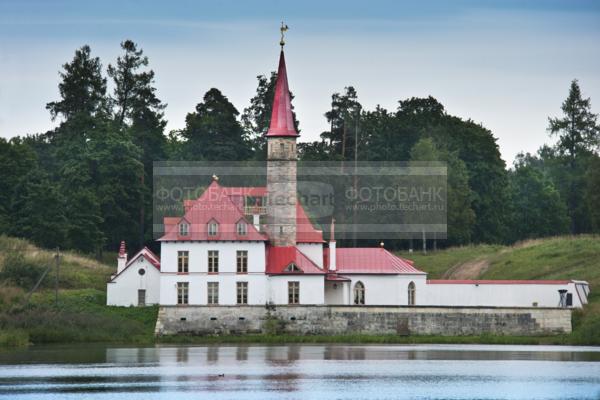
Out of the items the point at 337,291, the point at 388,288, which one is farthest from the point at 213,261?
the point at 388,288

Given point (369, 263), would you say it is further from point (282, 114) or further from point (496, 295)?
point (282, 114)

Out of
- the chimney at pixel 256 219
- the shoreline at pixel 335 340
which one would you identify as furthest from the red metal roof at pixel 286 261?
the shoreline at pixel 335 340

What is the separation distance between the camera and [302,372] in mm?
72750

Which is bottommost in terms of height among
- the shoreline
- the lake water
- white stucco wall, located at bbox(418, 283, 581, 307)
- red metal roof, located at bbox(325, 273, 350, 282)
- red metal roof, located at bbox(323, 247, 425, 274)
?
the lake water

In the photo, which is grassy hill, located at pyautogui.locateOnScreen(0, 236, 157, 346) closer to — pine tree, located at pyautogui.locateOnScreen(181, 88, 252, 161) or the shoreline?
the shoreline

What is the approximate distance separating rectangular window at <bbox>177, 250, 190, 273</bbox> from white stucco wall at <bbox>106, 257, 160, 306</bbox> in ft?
10.8

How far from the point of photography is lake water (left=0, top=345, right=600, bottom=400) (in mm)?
64938

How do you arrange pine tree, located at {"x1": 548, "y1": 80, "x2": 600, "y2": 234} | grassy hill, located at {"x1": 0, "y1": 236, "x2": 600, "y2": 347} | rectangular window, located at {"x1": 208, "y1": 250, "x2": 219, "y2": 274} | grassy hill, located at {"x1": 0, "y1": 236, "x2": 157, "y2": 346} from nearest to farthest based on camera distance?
grassy hill, located at {"x1": 0, "y1": 236, "x2": 157, "y2": 346}
grassy hill, located at {"x1": 0, "y1": 236, "x2": 600, "y2": 347}
rectangular window, located at {"x1": 208, "y1": 250, "x2": 219, "y2": 274}
pine tree, located at {"x1": 548, "y1": 80, "x2": 600, "y2": 234}

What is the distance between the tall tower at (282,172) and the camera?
309 ft

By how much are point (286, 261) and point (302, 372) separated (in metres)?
21.8

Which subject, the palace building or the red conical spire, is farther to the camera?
the red conical spire

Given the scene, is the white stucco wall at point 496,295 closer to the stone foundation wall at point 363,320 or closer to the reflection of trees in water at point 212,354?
the stone foundation wall at point 363,320

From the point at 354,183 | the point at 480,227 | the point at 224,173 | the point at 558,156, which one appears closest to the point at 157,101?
the point at 224,173

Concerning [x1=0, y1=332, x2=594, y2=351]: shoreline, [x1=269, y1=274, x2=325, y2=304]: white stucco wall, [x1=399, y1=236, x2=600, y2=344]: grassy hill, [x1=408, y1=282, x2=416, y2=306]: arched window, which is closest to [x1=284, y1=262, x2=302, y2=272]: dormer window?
[x1=269, y1=274, x2=325, y2=304]: white stucco wall
